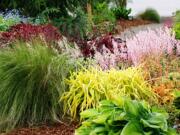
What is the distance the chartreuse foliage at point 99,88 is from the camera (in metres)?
6.31

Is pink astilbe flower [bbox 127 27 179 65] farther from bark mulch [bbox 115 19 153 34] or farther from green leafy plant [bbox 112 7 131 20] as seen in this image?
green leafy plant [bbox 112 7 131 20]

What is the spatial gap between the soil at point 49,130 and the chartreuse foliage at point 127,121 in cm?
187

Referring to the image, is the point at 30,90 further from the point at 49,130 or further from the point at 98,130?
the point at 98,130

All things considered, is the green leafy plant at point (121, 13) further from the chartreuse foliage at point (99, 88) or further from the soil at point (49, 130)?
the soil at point (49, 130)

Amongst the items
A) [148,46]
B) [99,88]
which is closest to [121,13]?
[148,46]

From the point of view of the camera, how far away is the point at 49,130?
6188 millimetres

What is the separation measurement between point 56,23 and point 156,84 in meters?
8.69

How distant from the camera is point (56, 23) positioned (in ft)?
49.2

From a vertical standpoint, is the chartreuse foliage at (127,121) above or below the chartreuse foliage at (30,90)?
below

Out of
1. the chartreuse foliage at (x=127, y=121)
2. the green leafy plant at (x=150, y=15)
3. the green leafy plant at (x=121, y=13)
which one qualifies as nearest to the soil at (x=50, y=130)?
the chartreuse foliage at (x=127, y=121)

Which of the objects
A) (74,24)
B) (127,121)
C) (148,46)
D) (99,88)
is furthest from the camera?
(74,24)

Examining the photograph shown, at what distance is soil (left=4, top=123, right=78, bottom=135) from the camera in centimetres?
609

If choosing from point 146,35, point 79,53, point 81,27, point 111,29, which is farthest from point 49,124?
point 111,29

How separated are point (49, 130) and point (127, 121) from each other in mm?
2315
